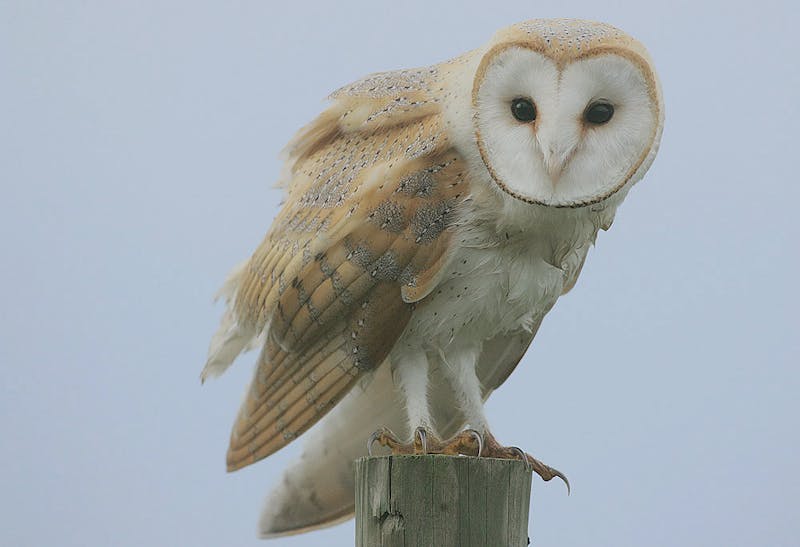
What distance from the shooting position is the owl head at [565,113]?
9.79 feet

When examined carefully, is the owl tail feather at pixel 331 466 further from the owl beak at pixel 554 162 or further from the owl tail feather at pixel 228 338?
the owl beak at pixel 554 162

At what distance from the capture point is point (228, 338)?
3.85 metres

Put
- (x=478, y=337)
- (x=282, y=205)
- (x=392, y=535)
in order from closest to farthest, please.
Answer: (x=392, y=535)
(x=478, y=337)
(x=282, y=205)

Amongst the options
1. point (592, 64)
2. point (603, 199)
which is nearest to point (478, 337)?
point (603, 199)

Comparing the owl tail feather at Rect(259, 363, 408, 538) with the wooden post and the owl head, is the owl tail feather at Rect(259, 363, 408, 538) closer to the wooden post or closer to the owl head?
the owl head

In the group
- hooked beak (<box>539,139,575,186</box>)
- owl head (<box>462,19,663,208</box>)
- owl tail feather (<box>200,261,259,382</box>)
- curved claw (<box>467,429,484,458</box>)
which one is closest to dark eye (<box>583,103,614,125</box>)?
owl head (<box>462,19,663,208</box>)

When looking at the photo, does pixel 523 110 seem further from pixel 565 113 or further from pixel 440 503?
pixel 440 503

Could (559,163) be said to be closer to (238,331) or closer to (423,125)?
(423,125)

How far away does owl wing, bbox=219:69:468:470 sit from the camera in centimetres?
315

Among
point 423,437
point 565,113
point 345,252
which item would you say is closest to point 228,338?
point 345,252

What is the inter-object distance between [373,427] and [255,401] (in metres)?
0.46

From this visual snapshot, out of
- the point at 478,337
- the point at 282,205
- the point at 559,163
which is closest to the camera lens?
the point at 559,163

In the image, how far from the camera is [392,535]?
2561mm

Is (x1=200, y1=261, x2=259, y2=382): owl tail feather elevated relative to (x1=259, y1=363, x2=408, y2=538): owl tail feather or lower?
elevated
